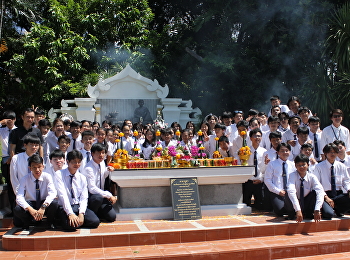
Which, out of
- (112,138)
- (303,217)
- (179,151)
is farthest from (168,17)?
(303,217)

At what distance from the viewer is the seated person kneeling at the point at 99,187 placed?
20.4ft

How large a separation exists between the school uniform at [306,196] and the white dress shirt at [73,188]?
3.30 m

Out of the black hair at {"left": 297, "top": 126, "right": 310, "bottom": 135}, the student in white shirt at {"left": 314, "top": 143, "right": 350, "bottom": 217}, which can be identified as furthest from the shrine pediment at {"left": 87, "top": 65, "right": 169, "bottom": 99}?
the student in white shirt at {"left": 314, "top": 143, "right": 350, "bottom": 217}

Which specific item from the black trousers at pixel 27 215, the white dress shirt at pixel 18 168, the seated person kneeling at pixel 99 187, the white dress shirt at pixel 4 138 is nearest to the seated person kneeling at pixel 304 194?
the seated person kneeling at pixel 99 187

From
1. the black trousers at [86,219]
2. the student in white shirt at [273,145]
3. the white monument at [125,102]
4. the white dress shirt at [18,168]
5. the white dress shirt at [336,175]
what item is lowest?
the black trousers at [86,219]

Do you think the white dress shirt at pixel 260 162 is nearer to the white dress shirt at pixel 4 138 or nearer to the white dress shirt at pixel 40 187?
the white dress shirt at pixel 40 187

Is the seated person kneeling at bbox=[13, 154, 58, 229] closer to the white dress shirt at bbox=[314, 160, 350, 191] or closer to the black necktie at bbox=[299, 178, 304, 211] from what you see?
the black necktie at bbox=[299, 178, 304, 211]

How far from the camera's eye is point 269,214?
685 centimetres

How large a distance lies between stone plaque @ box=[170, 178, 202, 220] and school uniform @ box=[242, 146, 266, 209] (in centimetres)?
136

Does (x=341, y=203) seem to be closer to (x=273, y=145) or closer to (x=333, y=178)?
(x=333, y=178)

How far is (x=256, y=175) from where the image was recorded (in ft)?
24.3

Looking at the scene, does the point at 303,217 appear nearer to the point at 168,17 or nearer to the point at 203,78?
the point at 203,78

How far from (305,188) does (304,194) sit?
11 cm

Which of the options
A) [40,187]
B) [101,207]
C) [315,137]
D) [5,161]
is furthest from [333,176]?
[5,161]
